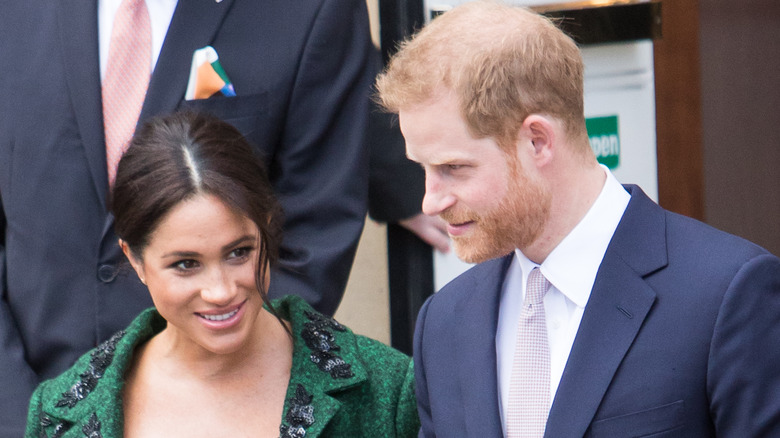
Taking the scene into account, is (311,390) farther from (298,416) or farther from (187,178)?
(187,178)

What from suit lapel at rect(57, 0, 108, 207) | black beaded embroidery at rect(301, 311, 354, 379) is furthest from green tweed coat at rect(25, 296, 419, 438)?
suit lapel at rect(57, 0, 108, 207)

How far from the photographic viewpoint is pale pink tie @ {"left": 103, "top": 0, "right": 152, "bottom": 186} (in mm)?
2912

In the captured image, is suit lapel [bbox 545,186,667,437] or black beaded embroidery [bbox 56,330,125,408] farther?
black beaded embroidery [bbox 56,330,125,408]

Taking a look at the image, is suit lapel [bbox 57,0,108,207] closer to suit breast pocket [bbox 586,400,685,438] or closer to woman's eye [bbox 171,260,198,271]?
woman's eye [bbox 171,260,198,271]

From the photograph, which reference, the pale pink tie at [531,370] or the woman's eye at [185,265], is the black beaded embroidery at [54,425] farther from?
the pale pink tie at [531,370]

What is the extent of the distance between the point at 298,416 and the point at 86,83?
3.41 feet

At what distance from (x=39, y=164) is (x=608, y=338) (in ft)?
5.36

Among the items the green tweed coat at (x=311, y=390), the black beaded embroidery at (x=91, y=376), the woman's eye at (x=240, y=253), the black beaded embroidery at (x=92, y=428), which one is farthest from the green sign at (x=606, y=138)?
the black beaded embroidery at (x=92, y=428)

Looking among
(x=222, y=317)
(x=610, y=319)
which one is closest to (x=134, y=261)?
(x=222, y=317)

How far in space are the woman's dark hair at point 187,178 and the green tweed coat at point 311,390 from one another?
0.53 feet

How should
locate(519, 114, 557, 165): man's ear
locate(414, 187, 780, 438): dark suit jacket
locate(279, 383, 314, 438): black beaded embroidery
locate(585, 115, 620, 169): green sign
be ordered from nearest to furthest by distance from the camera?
locate(414, 187, 780, 438): dark suit jacket → locate(519, 114, 557, 165): man's ear → locate(279, 383, 314, 438): black beaded embroidery → locate(585, 115, 620, 169): green sign

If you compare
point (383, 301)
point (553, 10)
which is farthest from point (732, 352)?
point (383, 301)

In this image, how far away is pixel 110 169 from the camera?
2906mm

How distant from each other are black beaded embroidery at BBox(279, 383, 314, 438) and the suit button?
24.6 inches
